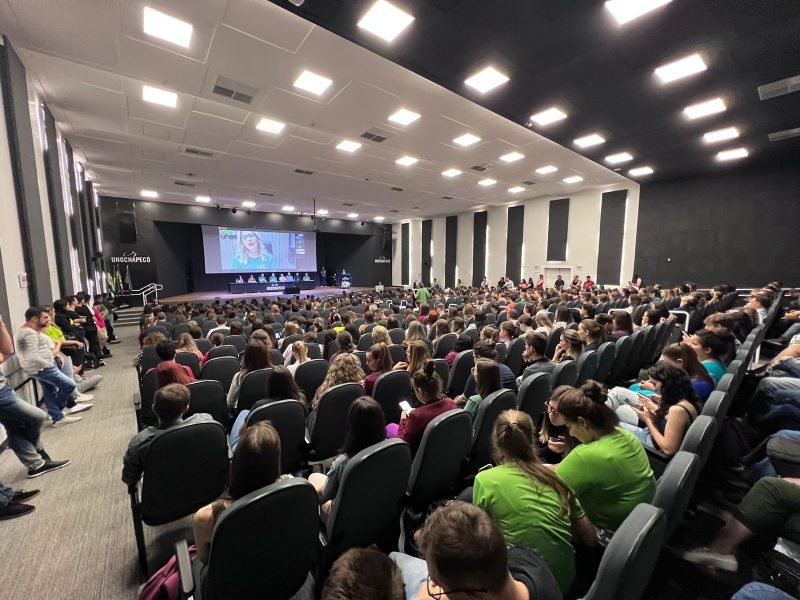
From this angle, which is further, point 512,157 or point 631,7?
point 512,157

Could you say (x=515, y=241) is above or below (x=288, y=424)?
above

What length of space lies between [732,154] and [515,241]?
26.7ft

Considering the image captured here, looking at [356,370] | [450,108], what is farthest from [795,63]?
[356,370]

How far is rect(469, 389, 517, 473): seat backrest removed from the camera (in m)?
2.17

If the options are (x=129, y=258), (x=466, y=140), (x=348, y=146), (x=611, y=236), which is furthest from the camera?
(x=129, y=258)

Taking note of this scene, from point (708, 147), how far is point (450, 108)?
22.0ft

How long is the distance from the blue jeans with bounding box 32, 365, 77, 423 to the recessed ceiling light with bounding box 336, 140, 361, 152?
6.44 metres

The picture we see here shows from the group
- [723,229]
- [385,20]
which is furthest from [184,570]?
[723,229]

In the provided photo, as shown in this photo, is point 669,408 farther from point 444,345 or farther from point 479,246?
point 479,246

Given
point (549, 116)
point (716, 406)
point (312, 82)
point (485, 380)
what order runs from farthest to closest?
point (549, 116)
point (312, 82)
point (485, 380)
point (716, 406)

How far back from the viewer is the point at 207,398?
9.10 feet

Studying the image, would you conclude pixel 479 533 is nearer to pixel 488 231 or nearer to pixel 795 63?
pixel 795 63

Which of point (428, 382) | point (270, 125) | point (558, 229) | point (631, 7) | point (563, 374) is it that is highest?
point (270, 125)

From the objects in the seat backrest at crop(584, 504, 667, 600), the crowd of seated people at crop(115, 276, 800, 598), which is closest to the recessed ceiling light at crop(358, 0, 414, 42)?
the crowd of seated people at crop(115, 276, 800, 598)
